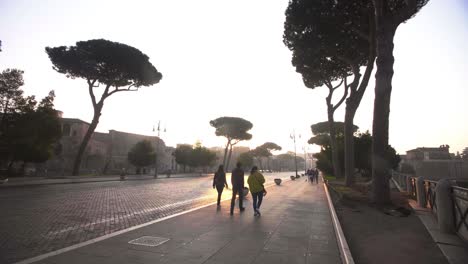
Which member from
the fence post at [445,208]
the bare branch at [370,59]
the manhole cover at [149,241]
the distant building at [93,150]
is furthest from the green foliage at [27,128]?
the fence post at [445,208]

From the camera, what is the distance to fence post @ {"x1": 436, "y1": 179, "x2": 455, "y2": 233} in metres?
6.95

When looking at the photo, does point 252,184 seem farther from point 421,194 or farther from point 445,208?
point 421,194

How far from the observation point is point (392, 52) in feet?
37.8

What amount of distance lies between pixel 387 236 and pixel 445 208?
5.49 feet

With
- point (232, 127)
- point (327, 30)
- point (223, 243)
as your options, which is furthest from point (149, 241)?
point (232, 127)

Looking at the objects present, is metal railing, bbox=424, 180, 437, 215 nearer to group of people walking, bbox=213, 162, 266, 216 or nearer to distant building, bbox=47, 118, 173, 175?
group of people walking, bbox=213, 162, 266, 216

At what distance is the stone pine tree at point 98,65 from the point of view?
31.0 metres

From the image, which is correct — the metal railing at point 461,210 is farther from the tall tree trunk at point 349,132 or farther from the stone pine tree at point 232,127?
the stone pine tree at point 232,127

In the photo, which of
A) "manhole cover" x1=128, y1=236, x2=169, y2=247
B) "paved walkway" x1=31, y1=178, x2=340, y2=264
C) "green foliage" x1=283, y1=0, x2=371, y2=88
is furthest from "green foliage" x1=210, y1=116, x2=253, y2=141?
"manhole cover" x1=128, y1=236, x2=169, y2=247

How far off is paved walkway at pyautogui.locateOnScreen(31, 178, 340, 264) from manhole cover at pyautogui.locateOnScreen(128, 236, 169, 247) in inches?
5.4

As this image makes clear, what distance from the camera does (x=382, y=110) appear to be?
1132cm

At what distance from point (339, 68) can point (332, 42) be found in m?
4.62

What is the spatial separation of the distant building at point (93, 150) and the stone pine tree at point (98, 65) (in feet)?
36.8

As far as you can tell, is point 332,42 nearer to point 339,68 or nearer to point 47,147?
point 339,68
